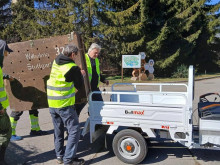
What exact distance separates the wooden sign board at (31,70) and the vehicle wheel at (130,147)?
3.34 feet

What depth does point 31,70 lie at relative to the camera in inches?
164

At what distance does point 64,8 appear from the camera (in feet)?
63.8

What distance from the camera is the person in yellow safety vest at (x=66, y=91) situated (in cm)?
330

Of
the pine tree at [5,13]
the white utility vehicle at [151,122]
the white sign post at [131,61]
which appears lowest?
the white utility vehicle at [151,122]

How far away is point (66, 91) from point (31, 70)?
1.13m

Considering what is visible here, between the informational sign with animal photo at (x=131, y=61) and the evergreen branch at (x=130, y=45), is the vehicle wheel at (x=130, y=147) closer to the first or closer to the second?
the informational sign with animal photo at (x=131, y=61)

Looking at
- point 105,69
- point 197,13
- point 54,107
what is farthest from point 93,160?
Result: point 197,13

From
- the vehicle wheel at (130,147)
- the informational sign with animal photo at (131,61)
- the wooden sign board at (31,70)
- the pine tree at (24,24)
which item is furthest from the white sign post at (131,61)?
the vehicle wheel at (130,147)

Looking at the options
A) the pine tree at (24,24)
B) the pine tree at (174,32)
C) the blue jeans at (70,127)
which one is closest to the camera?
the blue jeans at (70,127)

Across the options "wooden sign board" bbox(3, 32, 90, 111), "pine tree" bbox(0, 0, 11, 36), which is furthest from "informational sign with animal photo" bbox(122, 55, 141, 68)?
"pine tree" bbox(0, 0, 11, 36)

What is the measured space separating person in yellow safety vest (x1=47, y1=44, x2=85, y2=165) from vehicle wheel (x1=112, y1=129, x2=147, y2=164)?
2.13ft

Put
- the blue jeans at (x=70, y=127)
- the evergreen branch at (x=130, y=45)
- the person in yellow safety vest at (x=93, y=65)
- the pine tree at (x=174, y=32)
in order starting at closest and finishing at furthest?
the blue jeans at (x=70, y=127), the person in yellow safety vest at (x=93, y=65), the evergreen branch at (x=130, y=45), the pine tree at (x=174, y=32)

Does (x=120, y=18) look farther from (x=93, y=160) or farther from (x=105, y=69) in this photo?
(x=93, y=160)

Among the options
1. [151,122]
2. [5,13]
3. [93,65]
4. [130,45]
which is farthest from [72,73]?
[5,13]
